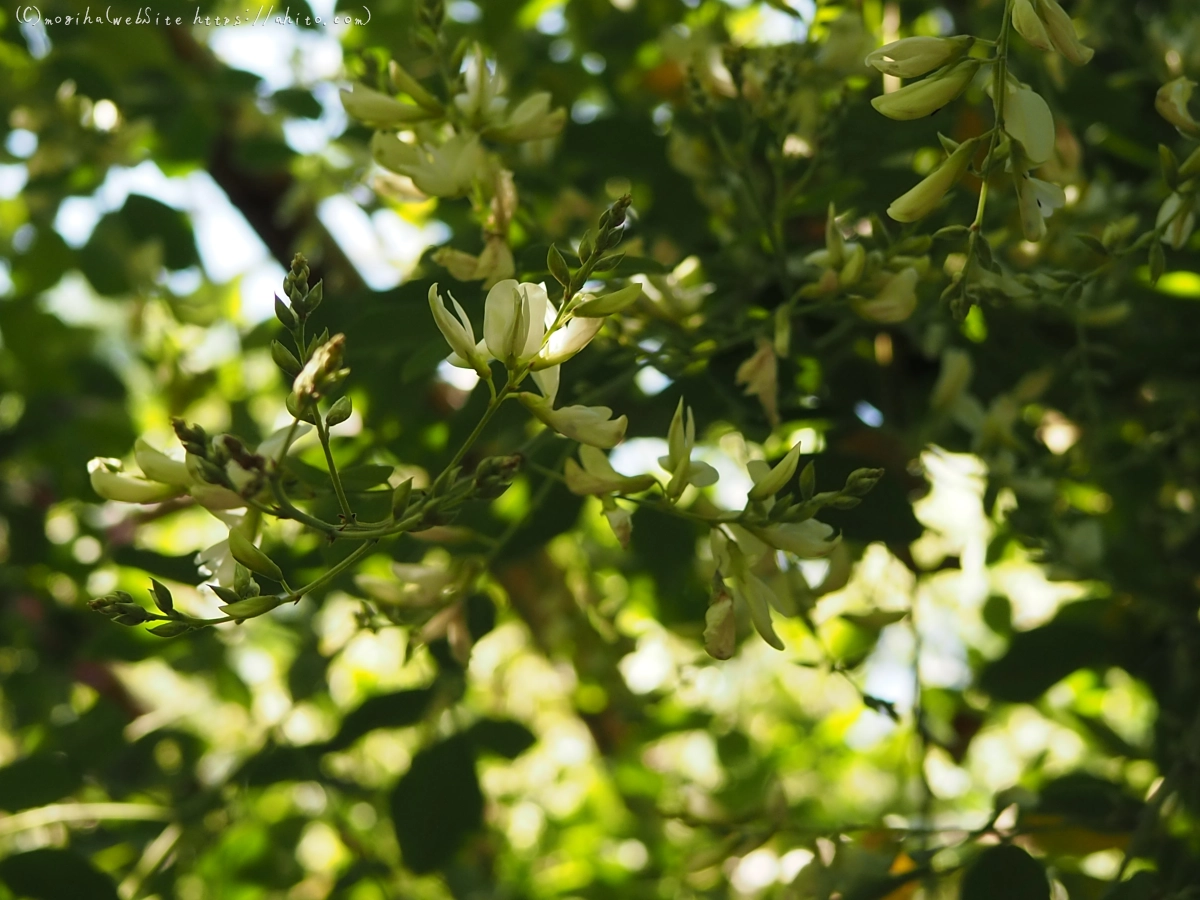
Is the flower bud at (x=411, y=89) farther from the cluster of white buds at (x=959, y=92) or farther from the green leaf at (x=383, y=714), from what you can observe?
the green leaf at (x=383, y=714)

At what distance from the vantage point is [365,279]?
46.9 inches

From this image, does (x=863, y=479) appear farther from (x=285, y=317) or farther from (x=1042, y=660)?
(x=1042, y=660)

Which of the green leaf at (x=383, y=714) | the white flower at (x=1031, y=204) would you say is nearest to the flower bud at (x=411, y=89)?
the white flower at (x=1031, y=204)

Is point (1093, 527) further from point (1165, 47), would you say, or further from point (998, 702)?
point (1165, 47)

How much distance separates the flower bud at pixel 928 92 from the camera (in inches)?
14.9

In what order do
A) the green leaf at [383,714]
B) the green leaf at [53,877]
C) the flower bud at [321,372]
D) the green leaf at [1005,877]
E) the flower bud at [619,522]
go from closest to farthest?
the flower bud at [321,372]
the flower bud at [619,522]
the green leaf at [1005,877]
the green leaf at [53,877]
the green leaf at [383,714]

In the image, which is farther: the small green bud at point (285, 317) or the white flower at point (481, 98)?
the white flower at point (481, 98)

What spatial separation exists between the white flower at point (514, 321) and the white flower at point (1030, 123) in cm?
18

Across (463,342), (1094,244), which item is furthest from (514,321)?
(1094,244)

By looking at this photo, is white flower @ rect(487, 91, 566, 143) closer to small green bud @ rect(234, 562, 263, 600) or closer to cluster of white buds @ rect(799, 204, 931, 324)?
cluster of white buds @ rect(799, 204, 931, 324)

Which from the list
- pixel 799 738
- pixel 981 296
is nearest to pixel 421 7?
pixel 981 296

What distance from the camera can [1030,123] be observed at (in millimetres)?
375

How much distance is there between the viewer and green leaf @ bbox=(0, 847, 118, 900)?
2.13ft

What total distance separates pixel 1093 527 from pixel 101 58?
3.06ft
